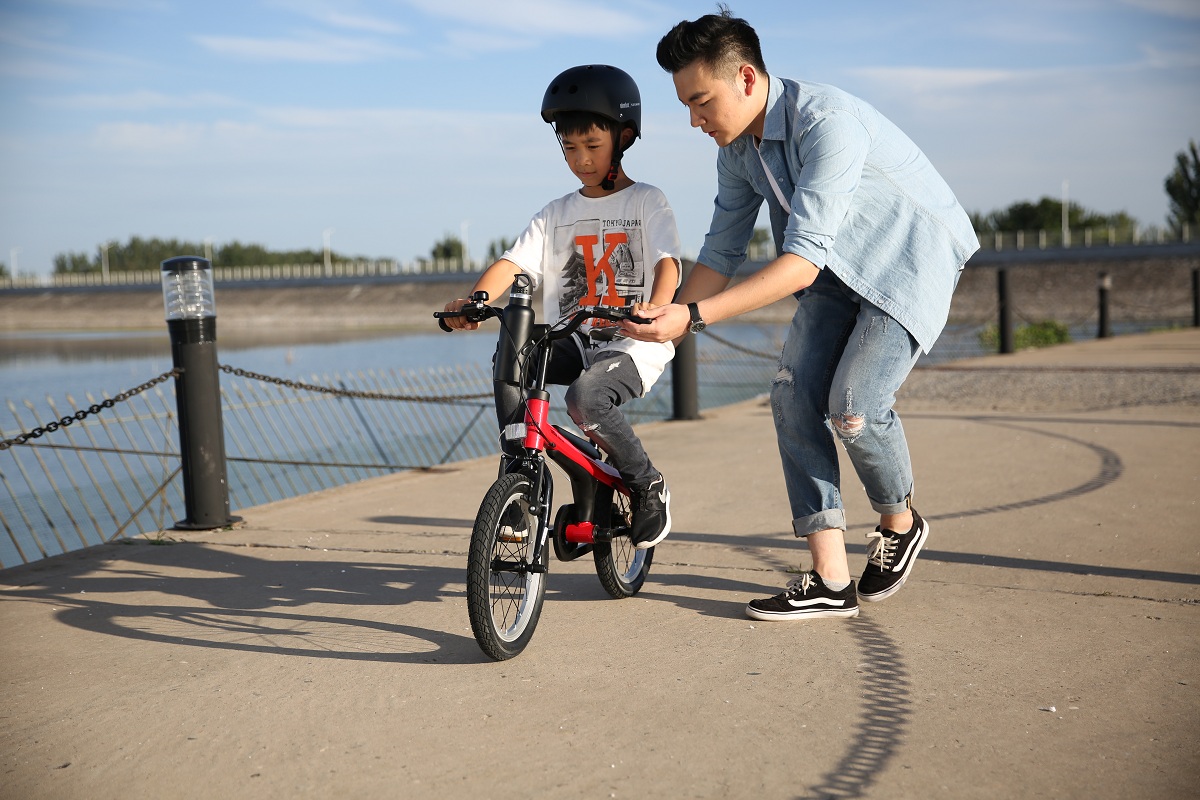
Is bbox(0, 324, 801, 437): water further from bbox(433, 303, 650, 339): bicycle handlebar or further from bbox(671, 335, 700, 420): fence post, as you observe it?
bbox(433, 303, 650, 339): bicycle handlebar

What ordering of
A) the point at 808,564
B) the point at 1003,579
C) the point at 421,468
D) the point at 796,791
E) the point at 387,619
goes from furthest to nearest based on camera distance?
the point at 421,468 < the point at 808,564 < the point at 1003,579 < the point at 387,619 < the point at 796,791

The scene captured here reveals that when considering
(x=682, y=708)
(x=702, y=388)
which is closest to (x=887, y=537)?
(x=682, y=708)

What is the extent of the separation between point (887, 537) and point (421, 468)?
173 inches

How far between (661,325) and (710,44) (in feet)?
3.08

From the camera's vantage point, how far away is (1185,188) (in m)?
76.2

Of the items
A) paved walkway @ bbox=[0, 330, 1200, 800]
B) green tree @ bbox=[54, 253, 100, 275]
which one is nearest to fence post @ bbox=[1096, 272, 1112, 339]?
paved walkway @ bbox=[0, 330, 1200, 800]

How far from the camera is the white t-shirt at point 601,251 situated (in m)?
3.93

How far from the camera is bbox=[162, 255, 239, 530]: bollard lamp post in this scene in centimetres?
559

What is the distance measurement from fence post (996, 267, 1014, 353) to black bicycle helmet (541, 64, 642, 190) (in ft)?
50.7

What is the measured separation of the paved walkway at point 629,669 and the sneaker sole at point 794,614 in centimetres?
6

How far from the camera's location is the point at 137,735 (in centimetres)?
283

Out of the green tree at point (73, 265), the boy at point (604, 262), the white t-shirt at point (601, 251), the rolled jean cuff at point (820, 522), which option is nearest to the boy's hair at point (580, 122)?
the boy at point (604, 262)

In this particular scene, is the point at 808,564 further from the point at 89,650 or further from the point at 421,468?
the point at 421,468

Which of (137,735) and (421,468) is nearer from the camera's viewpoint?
(137,735)
